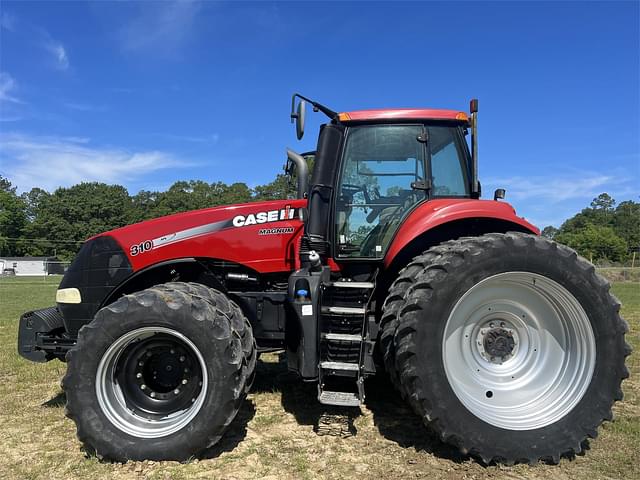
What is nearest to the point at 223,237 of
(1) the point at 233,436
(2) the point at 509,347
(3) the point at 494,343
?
(1) the point at 233,436

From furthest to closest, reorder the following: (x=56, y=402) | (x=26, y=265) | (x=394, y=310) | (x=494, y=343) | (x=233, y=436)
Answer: (x=26, y=265), (x=56, y=402), (x=233, y=436), (x=494, y=343), (x=394, y=310)

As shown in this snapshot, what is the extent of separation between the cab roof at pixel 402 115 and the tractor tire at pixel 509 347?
122cm

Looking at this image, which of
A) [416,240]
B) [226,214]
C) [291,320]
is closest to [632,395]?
[416,240]

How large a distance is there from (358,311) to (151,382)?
1.70 meters

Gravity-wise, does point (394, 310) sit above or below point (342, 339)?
above

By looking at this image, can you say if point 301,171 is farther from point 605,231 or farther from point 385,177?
point 605,231

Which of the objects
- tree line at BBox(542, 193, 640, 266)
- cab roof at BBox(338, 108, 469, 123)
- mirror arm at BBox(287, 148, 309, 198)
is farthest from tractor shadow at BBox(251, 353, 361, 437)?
tree line at BBox(542, 193, 640, 266)

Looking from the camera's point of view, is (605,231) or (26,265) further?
(605,231)

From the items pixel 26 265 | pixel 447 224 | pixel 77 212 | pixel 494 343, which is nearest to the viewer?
pixel 494 343

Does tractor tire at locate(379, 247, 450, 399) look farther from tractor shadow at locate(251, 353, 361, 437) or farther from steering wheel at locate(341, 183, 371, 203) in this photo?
steering wheel at locate(341, 183, 371, 203)

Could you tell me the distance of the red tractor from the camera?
3164 millimetres

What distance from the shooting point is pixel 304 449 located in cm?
334

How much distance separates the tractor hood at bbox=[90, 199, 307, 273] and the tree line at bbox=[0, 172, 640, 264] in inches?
2199

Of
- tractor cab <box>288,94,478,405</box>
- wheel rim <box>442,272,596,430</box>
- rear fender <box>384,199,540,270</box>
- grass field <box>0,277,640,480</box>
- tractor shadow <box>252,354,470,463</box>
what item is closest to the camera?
grass field <box>0,277,640,480</box>
